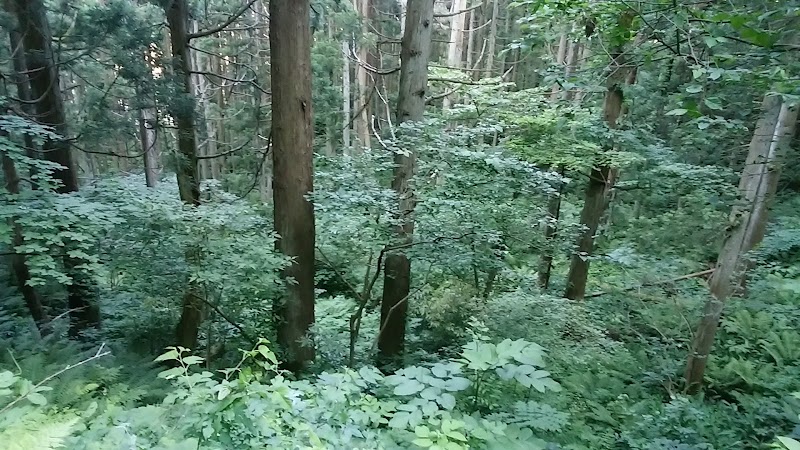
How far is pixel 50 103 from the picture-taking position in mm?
6312

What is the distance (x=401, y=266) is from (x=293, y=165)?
2.10 metres

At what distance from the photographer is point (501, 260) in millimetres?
5949

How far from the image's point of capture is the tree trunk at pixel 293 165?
4.94m

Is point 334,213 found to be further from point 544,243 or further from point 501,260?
point 544,243

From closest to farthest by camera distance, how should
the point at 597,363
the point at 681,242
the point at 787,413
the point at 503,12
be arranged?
the point at 787,413 → the point at 597,363 → the point at 681,242 → the point at 503,12

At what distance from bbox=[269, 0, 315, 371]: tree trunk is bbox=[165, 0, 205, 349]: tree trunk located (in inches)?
53.7

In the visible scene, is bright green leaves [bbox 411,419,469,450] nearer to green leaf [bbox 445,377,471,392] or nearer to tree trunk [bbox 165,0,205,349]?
green leaf [bbox 445,377,471,392]

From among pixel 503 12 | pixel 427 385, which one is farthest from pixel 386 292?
pixel 503 12

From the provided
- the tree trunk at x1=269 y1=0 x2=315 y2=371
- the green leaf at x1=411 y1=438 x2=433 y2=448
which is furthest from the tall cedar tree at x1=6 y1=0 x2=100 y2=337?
the green leaf at x1=411 y1=438 x2=433 y2=448

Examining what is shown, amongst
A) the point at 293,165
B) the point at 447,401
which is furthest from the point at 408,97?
the point at 447,401

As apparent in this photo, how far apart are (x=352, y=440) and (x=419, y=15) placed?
542 centimetres

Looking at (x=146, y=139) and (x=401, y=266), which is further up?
(x=146, y=139)

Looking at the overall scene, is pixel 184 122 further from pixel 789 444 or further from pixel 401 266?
pixel 789 444


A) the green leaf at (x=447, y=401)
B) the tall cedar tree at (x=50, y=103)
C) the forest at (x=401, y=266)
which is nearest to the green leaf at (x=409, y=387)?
the forest at (x=401, y=266)
